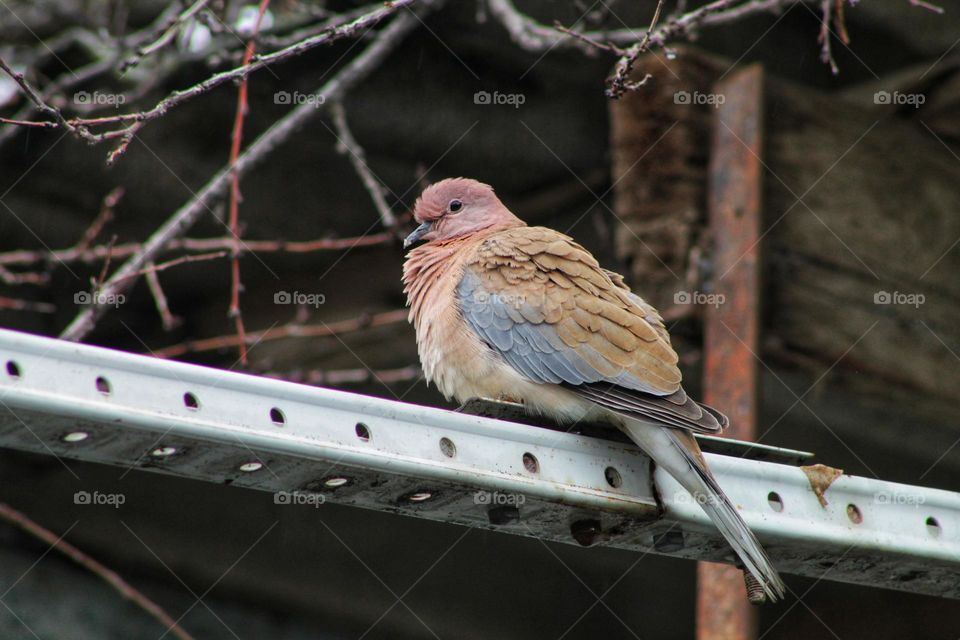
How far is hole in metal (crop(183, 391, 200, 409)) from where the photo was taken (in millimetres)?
1905

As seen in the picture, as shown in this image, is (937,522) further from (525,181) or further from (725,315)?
(525,181)

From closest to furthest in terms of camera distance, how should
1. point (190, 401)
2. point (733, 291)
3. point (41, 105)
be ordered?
point (190, 401)
point (41, 105)
point (733, 291)

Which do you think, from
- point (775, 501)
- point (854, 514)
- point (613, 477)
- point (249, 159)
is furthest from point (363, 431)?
point (249, 159)

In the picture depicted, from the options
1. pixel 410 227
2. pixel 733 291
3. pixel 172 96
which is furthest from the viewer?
pixel 410 227

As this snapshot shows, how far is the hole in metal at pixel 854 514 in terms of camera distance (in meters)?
2.49

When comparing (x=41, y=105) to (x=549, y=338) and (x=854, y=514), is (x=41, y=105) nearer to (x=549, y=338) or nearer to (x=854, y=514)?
(x=549, y=338)

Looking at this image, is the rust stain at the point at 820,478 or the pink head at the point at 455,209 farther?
the pink head at the point at 455,209

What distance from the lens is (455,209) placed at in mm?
4484

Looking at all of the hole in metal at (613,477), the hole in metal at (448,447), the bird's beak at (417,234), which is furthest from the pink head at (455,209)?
the hole in metal at (448,447)

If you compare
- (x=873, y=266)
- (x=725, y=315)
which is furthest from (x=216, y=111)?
(x=873, y=266)

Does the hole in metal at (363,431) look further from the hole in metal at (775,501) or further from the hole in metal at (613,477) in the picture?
the hole in metal at (775,501)

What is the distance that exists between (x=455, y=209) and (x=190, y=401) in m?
2.66

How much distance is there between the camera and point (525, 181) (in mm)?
5730

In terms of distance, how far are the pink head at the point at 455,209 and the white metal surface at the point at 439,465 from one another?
6.25ft
